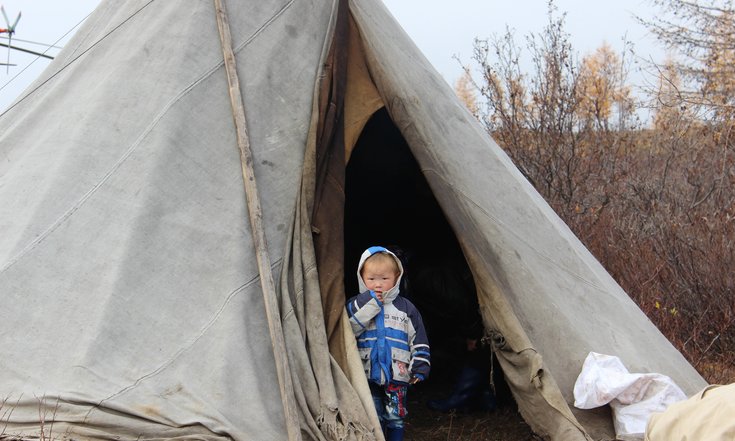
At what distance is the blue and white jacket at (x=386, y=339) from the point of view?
3.76 m

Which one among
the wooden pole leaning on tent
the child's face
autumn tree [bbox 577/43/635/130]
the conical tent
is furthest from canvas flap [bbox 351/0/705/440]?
Result: autumn tree [bbox 577/43/635/130]

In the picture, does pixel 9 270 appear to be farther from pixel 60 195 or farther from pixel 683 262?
pixel 683 262

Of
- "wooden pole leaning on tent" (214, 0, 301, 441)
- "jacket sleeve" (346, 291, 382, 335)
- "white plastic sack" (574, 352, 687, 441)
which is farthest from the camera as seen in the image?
"jacket sleeve" (346, 291, 382, 335)

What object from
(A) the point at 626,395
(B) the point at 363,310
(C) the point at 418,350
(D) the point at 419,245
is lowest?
(A) the point at 626,395

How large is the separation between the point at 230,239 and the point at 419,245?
8.53ft

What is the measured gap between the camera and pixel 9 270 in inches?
139

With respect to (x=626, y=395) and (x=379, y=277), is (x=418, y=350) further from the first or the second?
(x=626, y=395)

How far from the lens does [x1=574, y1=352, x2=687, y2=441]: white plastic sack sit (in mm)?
3576

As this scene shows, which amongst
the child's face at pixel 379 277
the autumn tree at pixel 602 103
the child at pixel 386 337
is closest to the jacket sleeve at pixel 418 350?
the child at pixel 386 337

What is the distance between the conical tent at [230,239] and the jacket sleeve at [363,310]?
0.37ft

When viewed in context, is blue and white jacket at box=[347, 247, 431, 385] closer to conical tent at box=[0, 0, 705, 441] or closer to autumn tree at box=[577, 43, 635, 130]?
conical tent at box=[0, 0, 705, 441]

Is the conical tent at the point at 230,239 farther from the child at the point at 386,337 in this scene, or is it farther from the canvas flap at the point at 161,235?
the child at the point at 386,337

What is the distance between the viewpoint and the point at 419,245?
19.8 feet

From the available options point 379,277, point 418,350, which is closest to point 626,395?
point 418,350
